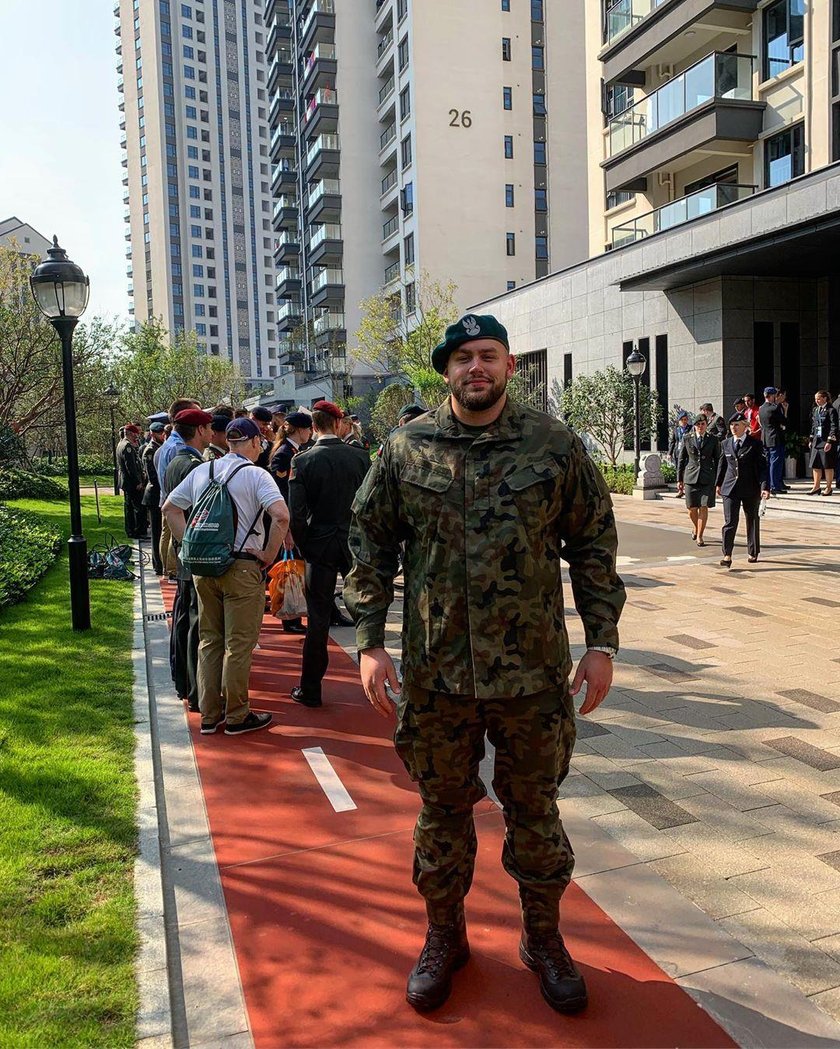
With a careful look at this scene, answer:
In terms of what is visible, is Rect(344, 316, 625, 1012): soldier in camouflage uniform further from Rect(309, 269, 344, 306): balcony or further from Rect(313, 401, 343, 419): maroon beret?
Rect(309, 269, 344, 306): balcony

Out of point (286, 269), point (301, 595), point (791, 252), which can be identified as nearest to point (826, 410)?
point (791, 252)

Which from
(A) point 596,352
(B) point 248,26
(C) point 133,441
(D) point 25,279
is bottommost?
(C) point 133,441

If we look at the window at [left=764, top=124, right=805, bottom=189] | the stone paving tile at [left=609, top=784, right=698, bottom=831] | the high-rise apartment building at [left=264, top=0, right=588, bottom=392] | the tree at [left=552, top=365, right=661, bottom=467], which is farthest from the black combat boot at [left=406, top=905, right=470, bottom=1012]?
the high-rise apartment building at [left=264, top=0, right=588, bottom=392]

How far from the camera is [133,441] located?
15.9 meters

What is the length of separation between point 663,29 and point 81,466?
26.8 meters

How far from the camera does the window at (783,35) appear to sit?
20188 millimetres

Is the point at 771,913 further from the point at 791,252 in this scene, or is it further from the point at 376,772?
the point at 791,252

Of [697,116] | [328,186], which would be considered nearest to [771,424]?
[697,116]

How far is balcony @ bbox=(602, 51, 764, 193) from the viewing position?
69.9ft

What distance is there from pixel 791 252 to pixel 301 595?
48.8 feet

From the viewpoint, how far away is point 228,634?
534 cm

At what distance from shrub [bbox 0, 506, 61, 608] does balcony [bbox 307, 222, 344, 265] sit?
40853mm

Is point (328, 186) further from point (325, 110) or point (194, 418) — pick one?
point (194, 418)

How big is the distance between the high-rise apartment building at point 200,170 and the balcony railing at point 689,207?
3923 inches
